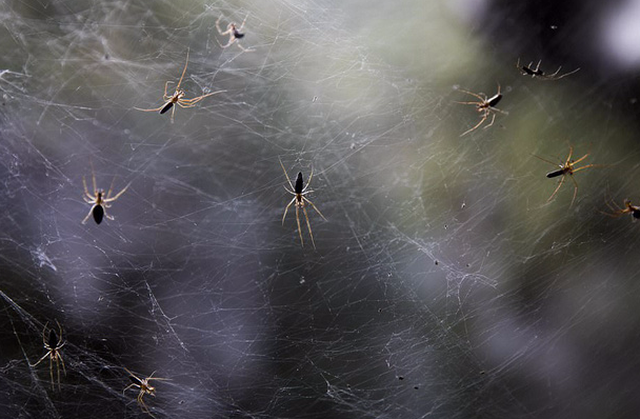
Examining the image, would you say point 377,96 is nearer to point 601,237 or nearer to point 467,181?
point 467,181

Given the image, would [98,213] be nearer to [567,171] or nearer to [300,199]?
[300,199]

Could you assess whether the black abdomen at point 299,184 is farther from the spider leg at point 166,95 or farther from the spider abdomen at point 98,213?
the spider abdomen at point 98,213

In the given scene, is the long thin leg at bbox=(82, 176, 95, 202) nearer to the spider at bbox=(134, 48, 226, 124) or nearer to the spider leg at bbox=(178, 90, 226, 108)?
the spider at bbox=(134, 48, 226, 124)

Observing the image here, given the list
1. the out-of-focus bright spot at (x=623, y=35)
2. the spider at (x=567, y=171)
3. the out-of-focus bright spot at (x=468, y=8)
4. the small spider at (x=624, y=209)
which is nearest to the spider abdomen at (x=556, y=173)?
the spider at (x=567, y=171)

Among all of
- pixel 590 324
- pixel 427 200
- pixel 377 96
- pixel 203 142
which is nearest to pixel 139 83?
pixel 203 142

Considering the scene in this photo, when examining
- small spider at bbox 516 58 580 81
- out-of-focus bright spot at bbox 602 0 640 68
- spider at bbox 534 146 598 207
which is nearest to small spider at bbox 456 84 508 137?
small spider at bbox 516 58 580 81

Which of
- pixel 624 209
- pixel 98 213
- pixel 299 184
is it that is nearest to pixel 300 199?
pixel 299 184
